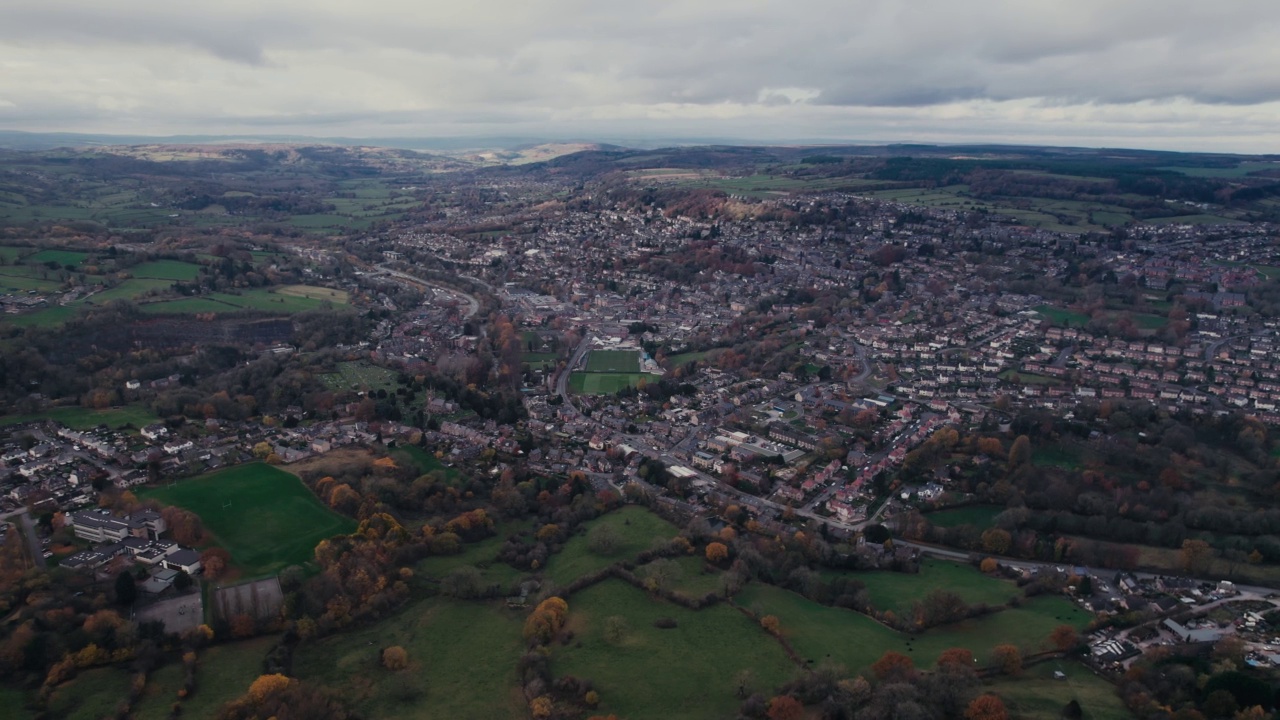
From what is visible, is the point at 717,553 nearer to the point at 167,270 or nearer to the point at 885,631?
the point at 885,631

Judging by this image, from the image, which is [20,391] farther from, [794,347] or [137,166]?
[137,166]

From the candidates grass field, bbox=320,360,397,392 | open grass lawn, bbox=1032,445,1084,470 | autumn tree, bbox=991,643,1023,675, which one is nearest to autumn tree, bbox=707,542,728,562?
autumn tree, bbox=991,643,1023,675

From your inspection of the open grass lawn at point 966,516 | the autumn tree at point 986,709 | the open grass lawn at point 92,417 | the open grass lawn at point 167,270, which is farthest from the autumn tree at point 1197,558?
the open grass lawn at point 167,270

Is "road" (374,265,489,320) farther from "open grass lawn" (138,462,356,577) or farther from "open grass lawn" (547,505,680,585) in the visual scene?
"open grass lawn" (547,505,680,585)

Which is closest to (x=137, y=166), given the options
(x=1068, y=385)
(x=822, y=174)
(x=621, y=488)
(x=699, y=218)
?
(x=699, y=218)

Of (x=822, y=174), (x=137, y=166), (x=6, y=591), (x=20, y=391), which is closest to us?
(x=6, y=591)

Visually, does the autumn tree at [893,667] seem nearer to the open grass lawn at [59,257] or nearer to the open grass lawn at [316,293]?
the open grass lawn at [316,293]
